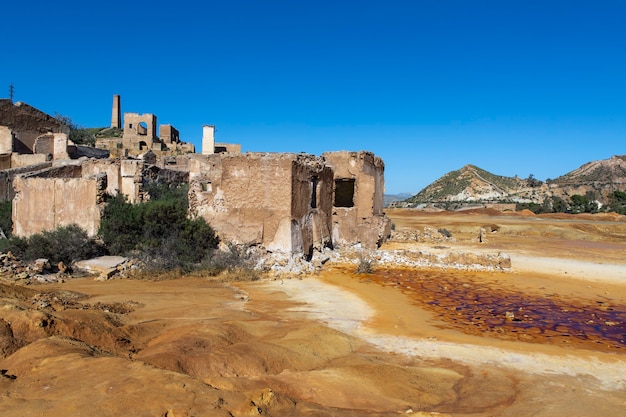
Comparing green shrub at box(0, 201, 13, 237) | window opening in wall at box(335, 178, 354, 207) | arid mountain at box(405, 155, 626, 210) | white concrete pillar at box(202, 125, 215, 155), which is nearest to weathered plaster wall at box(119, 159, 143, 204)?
green shrub at box(0, 201, 13, 237)

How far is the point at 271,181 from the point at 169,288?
174 inches

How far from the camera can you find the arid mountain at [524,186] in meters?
59.3

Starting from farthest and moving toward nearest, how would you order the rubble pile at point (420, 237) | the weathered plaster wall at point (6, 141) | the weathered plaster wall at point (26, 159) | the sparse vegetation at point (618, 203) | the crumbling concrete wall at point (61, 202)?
1. the sparse vegetation at point (618, 203)
2. the weathered plaster wall at point (6, 141)
3. the weathered plaster wall at point (26, 159)
4. the rubble pile at point (420, 237)
5. the crumbling concrete wall at point (61, 202)

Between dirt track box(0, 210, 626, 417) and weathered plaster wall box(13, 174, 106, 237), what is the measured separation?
11.1 ft

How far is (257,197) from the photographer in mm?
13430

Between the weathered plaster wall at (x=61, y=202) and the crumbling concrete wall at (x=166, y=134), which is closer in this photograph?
the weathered plaster wall at (x=61, y=202)

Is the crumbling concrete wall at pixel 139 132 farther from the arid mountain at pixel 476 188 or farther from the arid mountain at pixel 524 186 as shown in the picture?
the arid mountain at pixel 476 188

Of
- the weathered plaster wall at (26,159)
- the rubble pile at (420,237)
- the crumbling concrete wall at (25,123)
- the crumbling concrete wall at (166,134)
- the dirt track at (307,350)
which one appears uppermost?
the crumbling concrete wall at (166,134)

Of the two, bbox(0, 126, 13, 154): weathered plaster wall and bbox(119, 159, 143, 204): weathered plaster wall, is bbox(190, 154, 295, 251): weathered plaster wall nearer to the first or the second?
bbox(119, 159, 143, 204): weathered plaster wall

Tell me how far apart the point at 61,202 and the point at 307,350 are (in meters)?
11.2

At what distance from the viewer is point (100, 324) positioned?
240 inches

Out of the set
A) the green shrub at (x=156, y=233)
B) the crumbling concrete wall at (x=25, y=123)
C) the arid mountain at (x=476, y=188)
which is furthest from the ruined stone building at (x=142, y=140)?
the arid mountain at (x=476, y=188)

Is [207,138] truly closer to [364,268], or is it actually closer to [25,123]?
[25,123]

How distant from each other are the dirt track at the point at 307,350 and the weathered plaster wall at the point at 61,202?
339cm
